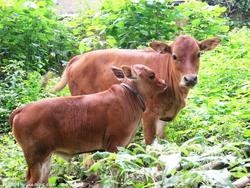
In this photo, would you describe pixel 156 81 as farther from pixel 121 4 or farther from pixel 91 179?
pixel 121 4

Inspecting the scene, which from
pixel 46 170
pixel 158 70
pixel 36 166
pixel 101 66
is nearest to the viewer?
pixel 36 166

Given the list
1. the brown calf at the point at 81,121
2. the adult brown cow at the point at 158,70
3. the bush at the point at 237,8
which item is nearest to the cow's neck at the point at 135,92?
the brown calf at the point at 81,121

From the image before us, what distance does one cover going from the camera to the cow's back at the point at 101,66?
23.3ft

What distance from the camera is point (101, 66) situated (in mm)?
7309

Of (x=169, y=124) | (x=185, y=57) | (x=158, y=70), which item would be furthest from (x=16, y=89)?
(x=185, y=57)

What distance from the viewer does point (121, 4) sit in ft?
38.7

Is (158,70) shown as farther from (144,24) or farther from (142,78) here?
(144,24)

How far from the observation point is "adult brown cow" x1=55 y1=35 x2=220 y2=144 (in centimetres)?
661

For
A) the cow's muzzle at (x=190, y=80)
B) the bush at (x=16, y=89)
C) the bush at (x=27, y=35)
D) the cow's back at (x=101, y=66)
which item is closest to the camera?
the cow's muzzle at (x=190, y=80)

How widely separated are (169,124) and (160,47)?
111cm

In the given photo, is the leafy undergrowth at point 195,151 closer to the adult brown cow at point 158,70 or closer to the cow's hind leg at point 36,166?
the cow's hind leg at point 36,166

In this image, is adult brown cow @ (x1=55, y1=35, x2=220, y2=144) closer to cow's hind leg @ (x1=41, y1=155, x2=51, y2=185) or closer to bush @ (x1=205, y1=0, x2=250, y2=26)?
cow's hind leg @ (x1=41, y1=155, x2=51, y2=185)

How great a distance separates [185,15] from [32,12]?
3264mm

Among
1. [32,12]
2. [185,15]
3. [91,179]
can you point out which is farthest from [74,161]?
[185,15]
